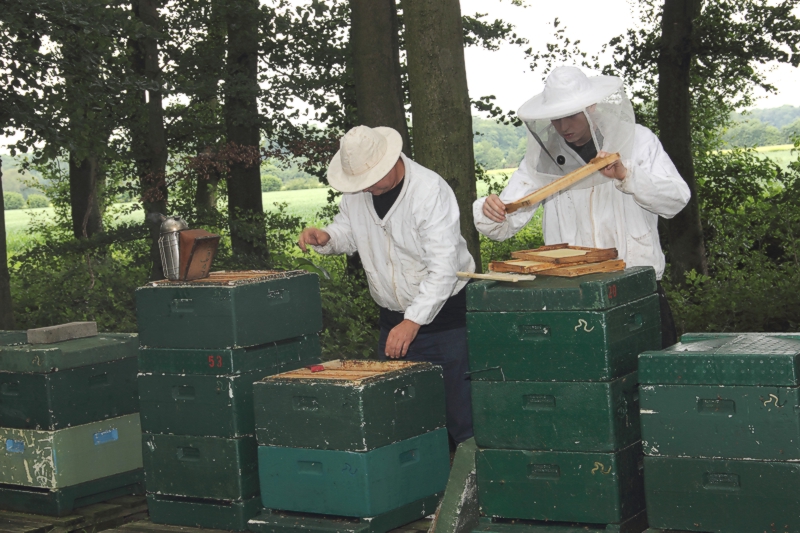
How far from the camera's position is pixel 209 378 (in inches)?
151

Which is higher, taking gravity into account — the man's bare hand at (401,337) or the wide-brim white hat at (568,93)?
the wide-brim white hat at (568,93)

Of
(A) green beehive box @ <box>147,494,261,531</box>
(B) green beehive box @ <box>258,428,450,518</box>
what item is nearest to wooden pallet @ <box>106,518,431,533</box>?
(A) green beehive box @ <box>147,494,261,531</box>

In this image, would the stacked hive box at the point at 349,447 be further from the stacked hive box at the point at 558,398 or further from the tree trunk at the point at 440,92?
the tree trunk at the point at 440,92

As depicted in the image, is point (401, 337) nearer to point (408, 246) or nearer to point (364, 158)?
point (408, 246)

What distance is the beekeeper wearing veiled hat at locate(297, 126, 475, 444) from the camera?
3.85 meters

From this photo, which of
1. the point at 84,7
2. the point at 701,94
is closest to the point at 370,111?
the point at 84,7

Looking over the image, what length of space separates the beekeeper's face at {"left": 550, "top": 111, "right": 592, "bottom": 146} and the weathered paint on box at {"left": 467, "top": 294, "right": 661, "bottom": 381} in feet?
2.17

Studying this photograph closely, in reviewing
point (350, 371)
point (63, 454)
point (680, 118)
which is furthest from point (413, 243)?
point (680, 118)

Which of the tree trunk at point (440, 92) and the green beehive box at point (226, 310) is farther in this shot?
the tree trunk at point (440, 92)

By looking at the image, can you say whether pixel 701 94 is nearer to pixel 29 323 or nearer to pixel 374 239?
pixel 29 323

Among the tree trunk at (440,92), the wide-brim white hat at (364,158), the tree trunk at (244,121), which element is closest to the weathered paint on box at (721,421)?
the wide-brim white hat at (364,158)

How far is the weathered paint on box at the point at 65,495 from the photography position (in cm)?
429

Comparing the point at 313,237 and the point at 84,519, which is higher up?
the point at 313,237

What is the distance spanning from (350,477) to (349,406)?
0.90ft
